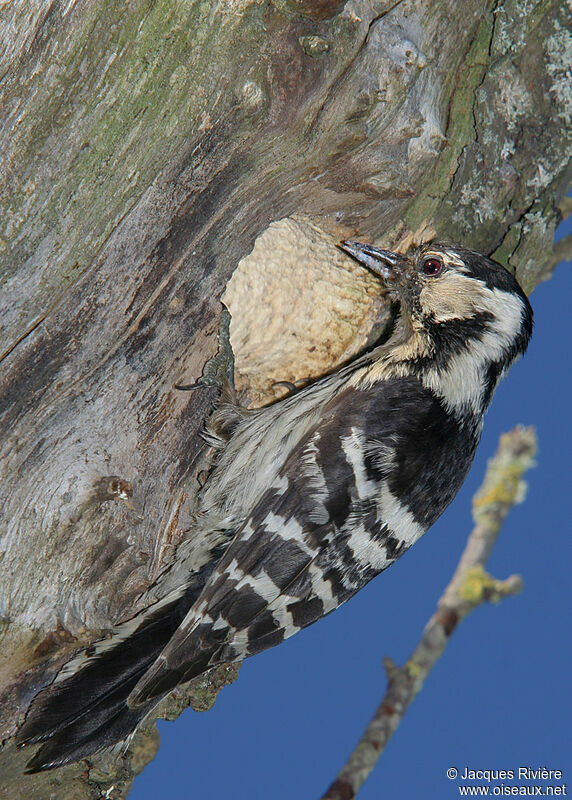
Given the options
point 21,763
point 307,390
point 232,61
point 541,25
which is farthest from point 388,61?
point 21,763

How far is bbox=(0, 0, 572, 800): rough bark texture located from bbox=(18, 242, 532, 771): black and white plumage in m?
0.12

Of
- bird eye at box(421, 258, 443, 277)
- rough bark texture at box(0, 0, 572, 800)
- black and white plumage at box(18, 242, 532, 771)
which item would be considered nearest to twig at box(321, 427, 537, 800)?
rough bark texture at box(0, 0, 572, 800)

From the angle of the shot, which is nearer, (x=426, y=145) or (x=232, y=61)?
(x=232, y=61)

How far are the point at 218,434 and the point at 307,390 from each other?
0.36 m

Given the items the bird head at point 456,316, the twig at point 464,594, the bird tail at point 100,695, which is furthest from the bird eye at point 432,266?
the twig at point 464,594

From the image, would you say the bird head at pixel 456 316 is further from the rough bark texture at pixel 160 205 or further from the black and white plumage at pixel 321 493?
the rough bark texture at pixel 160 205

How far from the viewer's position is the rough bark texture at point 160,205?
198 cm

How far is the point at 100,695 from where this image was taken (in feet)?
7.73

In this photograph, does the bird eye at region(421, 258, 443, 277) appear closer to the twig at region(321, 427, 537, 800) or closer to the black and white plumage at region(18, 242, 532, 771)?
the black and white plumage at region(18, 242, 532, 771)

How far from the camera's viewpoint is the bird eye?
2688mm

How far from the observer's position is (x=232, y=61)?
2.08 m

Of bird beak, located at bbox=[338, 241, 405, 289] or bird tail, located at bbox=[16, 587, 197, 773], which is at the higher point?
bird beak, located at bbox=[338, 241, 405, 289]

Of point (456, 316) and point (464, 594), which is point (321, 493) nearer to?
point (456, 316)

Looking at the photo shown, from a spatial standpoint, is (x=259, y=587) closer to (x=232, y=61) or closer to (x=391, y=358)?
(x=391, y=358)
